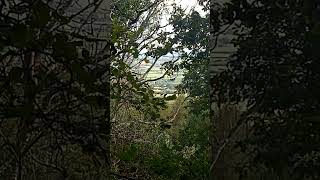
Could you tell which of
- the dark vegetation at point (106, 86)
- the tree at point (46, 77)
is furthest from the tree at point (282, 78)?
the tree at point (46, 77)

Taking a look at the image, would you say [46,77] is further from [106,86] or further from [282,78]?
[282,78]

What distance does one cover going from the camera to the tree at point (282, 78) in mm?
1417

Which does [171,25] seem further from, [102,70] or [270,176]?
[102,70]

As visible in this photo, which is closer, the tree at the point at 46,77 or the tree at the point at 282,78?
the tree at the point at 46,77

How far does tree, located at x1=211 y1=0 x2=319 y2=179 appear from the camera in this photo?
1.42 m

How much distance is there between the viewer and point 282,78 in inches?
57.5

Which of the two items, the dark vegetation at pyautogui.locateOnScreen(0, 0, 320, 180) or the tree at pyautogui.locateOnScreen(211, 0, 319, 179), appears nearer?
the dark vegetation at pyautogui.locateOnScreen(0, 0, 320, 180)

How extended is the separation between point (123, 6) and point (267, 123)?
224 centimetres

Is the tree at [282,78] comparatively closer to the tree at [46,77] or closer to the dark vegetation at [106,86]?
the dark vegetation at [106,86]

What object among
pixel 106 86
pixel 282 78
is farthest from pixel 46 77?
pixel 282 78

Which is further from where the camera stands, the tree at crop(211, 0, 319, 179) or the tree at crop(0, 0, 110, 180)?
the tree at crop(211, 0, 319, 179)

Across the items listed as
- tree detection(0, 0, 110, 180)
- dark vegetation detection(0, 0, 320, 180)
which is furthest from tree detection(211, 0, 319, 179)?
tree detection(0, 0, 110, 180)

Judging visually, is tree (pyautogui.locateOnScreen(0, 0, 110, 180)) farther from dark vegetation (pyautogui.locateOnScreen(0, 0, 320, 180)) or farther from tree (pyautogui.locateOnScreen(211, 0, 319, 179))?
tree (pyautogui.locateOnScreen(211, 0, 319, 179))

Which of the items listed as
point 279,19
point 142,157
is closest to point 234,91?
point 279,19
